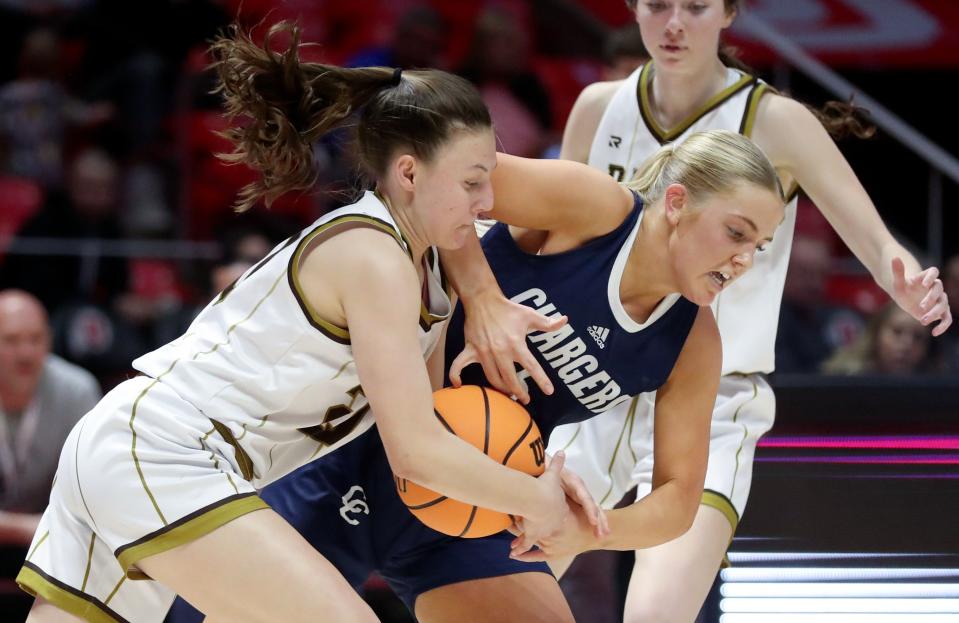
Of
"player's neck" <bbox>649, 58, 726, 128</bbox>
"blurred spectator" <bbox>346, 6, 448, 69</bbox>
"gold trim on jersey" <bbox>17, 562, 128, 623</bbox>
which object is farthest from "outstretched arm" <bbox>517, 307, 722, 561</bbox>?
"blurred spectator" <bbox>346, 6, 448, 69</bbox>

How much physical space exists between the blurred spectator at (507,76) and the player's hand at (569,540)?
4.80 m

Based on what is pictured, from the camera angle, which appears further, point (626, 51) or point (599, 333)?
point (626, 51)

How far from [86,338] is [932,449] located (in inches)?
150

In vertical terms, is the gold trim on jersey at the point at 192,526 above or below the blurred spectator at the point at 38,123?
below

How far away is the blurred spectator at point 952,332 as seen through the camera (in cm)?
618

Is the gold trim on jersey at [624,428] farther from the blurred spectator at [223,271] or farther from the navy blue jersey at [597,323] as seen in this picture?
the blurred spectator at [223,271]

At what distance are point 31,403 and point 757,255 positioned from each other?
316cm

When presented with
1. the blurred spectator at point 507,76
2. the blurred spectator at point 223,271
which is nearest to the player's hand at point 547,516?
the blurred spectator at point 223,271

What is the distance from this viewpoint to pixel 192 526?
2.62 meters

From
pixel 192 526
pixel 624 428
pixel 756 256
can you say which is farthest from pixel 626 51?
pixel 192 526

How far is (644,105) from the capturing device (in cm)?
377

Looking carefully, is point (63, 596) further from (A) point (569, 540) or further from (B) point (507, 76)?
(B) point (507, 76)

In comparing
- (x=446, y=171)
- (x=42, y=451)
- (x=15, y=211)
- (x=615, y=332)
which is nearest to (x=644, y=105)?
(x=615, y=332)

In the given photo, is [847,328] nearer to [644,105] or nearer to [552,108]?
[552,108]
